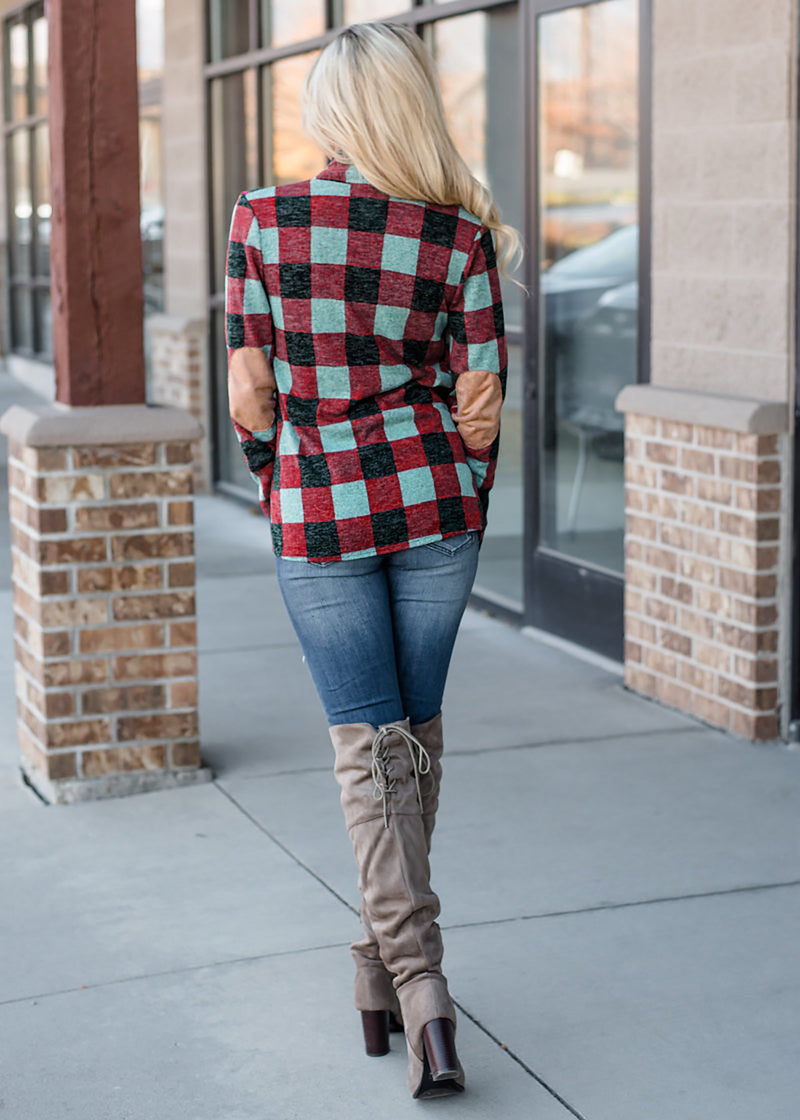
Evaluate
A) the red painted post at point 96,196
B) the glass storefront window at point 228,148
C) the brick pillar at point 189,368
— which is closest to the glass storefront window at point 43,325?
the brick pillar at point 189,368

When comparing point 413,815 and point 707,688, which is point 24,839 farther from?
point 707,688

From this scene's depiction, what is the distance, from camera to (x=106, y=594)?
4859 mm

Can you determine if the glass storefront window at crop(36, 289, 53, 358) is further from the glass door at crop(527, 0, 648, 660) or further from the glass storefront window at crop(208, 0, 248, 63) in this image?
the glass door at crop(527, 0, 648, 660)

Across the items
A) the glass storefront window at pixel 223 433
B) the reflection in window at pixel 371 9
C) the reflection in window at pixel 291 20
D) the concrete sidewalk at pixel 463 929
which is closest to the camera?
the concrete sidewalk at pixel 463 929

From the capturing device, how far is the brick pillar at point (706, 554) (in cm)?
526

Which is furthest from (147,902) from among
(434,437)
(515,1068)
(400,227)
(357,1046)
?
(400,227)

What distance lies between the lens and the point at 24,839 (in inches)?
180

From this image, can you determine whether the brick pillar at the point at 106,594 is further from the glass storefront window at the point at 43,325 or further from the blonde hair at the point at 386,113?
the glass storefront window at the point at 43,325

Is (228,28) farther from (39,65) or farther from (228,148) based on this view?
(39,65)

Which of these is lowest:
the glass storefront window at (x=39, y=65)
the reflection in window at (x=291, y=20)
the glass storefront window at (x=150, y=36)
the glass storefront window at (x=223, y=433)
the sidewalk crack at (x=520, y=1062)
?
the sidewalk crack at (x=520, y=1062)

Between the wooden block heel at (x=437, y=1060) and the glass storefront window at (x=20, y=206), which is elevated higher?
the glass storefront window at (x=20, y=206)

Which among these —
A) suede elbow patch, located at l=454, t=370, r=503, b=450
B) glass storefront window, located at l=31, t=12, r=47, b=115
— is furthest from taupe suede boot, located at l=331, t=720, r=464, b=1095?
glass storefront window, located at l=31, t=12, r=47, b=115

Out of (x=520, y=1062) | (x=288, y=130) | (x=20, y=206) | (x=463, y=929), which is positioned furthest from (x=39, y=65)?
(x=520, y=1062)

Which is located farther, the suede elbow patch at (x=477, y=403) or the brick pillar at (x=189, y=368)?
the brick pillar at (x=189, y=368)
